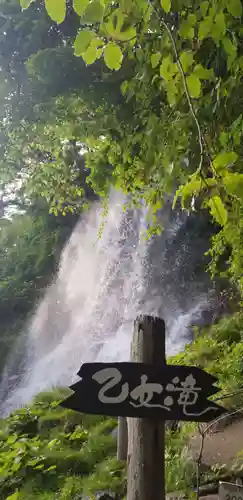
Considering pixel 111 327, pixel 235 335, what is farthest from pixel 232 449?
pixel 111 327

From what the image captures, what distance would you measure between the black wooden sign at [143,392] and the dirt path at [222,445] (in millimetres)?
1809

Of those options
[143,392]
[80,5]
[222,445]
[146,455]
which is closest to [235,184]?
[80,5]

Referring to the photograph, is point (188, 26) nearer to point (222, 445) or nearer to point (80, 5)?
point (80, 5)

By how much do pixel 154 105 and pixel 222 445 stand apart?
234 centimetres

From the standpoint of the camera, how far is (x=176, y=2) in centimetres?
124

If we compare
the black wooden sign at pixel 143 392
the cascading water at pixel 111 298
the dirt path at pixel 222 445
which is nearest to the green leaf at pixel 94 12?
the black wooden sign at pixel 143 392

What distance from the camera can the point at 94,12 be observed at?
2.73ft

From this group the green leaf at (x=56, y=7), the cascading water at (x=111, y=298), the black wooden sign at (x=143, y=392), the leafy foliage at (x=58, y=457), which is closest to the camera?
the green leaf at (x=56, y=7)

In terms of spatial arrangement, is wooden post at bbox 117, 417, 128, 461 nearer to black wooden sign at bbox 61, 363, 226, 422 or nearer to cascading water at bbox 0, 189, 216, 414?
black wooden sign at bbox 61, 363, 226, 422

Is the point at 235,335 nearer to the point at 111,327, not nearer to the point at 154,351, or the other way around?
the point at 111,327

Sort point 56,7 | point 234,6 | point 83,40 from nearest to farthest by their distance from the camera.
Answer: point 56,7
point 83,40
point 234,6

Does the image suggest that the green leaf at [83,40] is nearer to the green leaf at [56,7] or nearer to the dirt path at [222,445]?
the green leaf at [56,7]

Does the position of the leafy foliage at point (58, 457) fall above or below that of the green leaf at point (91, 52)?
below

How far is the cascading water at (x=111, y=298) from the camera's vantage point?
21.0 feet
